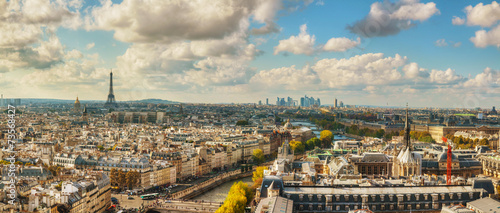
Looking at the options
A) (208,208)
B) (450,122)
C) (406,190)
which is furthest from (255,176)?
(450,122)

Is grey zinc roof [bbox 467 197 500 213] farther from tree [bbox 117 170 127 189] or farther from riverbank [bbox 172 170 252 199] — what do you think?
tree [bbox 117 170 127 189]

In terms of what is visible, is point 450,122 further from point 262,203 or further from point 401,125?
point 262,203

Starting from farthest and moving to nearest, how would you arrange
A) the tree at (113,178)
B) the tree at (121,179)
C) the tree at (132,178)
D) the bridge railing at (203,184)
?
the tree at (113,178)
the tree at (121,179)
the tree at (132,178)
the bridge railing at (203,184)

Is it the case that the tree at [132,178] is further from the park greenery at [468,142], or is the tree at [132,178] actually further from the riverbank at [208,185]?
the park greenery at [468,142]

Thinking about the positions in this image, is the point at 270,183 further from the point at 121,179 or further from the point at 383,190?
the point at 121,179

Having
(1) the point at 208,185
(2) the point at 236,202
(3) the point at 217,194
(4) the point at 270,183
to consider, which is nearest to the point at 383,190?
(4) the point at 270,183

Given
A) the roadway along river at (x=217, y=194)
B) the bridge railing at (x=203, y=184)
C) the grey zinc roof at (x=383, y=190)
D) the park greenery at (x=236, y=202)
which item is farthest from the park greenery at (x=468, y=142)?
the park greenery at (x=236, y=202)

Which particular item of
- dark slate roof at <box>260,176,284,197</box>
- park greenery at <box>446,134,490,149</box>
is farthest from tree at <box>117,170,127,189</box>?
A: park greenery at <box>446,134,490,149</box>

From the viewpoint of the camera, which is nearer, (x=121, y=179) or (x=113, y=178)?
(x=121, y=179)

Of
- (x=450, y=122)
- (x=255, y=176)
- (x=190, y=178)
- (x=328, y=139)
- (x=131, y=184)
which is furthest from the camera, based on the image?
(x=450, y=122)
